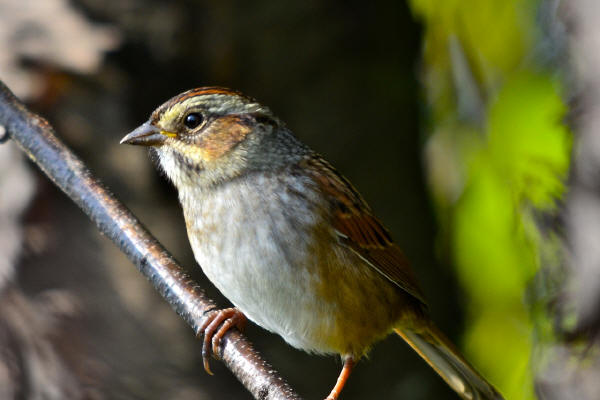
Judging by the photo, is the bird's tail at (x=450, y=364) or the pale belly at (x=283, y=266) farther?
the bird's tail at (x=450, y=364)

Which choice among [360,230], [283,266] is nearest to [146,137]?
A: [283,266]

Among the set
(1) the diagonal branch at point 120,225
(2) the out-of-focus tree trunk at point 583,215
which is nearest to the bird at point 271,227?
(1) the diagonal branch at point 120,225

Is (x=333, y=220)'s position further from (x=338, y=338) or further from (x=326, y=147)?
(x=326, y=147)

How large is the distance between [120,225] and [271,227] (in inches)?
19.9

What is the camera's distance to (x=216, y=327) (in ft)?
9.83

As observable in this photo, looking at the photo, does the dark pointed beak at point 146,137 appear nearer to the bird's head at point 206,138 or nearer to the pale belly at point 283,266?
the bird's head at point 206,138

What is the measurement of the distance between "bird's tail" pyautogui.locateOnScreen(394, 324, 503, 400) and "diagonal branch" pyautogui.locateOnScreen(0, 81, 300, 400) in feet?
3.64

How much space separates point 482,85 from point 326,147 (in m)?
1.06

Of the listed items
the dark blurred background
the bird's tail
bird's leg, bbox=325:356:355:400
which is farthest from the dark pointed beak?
the bird's tail

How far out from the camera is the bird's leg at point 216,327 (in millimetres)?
2797

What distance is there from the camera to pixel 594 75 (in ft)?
5.71

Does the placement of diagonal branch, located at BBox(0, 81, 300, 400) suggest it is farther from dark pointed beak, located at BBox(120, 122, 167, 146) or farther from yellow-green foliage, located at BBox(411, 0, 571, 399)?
yellow-green foliage, located at BBox(411, 0, 571, 399)

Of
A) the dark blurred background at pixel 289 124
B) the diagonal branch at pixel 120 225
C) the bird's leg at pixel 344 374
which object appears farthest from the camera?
the bird's leg at pixel 344 374

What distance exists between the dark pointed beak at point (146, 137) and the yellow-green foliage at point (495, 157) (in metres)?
1.14
